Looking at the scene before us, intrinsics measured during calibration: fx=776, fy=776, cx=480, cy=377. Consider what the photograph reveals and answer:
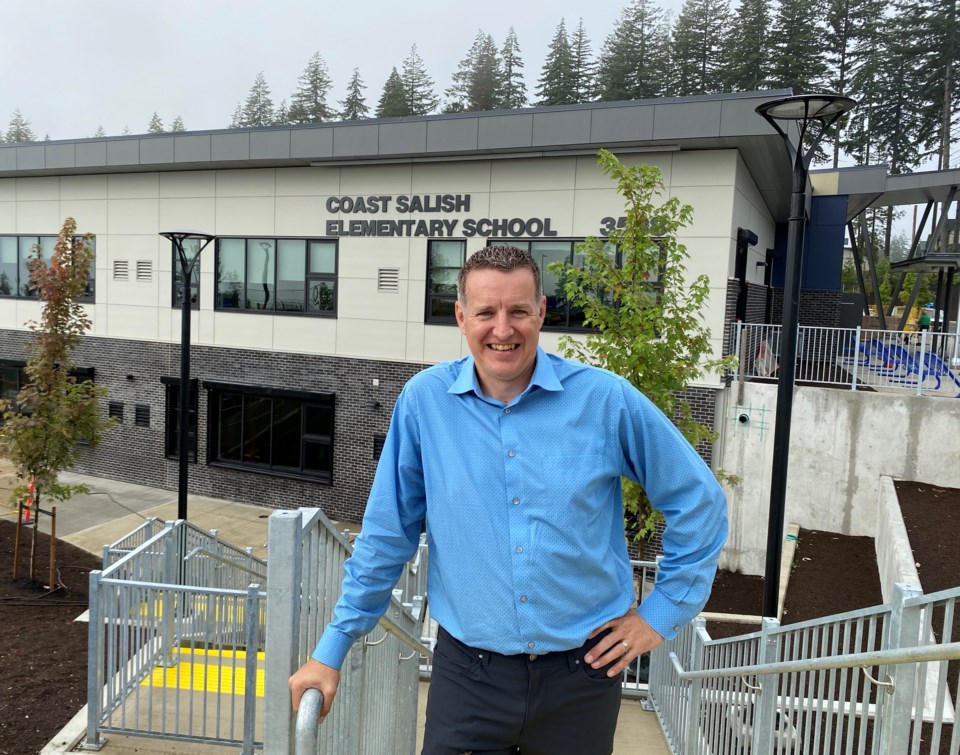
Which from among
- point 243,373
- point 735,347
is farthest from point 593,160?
point 243,373

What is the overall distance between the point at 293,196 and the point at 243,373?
385 centimetres

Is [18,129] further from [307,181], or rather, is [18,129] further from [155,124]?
[307,181]

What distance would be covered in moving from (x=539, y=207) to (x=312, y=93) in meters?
56.5

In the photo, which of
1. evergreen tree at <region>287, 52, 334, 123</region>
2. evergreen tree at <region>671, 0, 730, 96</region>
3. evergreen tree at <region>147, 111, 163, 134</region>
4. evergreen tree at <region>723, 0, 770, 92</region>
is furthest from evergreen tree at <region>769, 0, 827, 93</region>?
evergreen tree at <region>147, 111, 163, 134</region>

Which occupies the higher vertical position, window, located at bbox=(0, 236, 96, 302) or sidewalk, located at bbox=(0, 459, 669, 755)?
window, located at bbox=(0, 236, 96, 302)

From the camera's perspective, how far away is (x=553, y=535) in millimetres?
2061

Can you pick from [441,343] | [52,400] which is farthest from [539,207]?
[52,400]

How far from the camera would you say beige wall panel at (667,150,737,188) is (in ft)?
40.3

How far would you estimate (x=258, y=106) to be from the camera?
6819 cm

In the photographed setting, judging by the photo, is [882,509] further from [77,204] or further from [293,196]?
[77,204]

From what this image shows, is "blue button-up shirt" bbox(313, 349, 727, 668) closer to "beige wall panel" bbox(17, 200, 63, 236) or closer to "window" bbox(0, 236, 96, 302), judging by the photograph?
"beige wall panel" bbox(17, 200, 63, 236)

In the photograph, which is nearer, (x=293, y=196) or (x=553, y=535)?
(x=553, y=535)

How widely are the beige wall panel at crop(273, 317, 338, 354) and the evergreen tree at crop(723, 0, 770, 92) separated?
36.8 m

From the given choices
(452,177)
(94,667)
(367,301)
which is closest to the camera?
(94,667)
